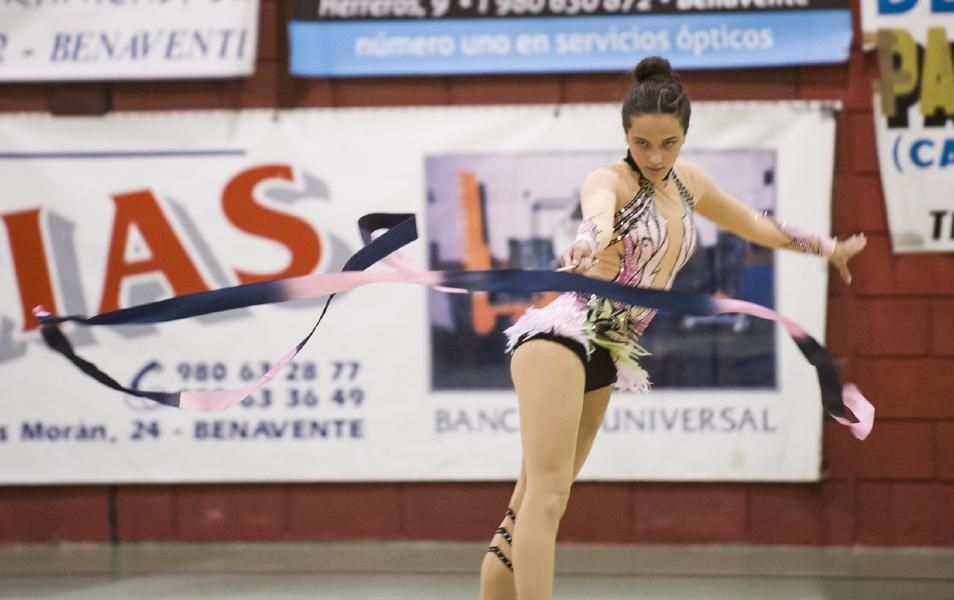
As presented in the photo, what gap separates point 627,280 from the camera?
242 centimetres

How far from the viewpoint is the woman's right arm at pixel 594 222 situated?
2096 millimetres

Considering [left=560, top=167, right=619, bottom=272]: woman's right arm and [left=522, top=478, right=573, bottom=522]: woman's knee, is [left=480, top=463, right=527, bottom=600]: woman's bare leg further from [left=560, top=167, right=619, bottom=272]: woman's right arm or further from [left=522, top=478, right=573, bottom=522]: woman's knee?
[left=560, top=167, right=619, bottom=272]: woman's right arm

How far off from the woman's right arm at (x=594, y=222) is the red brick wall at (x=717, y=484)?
5.89ft

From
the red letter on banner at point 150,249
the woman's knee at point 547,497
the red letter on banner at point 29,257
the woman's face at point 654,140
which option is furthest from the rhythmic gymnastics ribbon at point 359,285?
the red letter on banner at point 29,257

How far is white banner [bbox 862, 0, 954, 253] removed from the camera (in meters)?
3.92

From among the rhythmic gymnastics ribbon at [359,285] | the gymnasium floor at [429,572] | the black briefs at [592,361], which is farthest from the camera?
the gymnasium floor at [429,572]

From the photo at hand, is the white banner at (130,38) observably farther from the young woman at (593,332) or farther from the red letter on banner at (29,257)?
the young woman at (593,332)

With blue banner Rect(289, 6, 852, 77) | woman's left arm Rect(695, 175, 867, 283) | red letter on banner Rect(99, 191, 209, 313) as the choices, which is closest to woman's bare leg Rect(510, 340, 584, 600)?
woman's left arm Rect(695, 175, 867, 283)

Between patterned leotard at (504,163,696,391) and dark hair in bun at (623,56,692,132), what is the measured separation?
6.7 inches

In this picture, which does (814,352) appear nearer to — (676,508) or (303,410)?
(676,508)

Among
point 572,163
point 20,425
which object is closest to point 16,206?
point 20,425

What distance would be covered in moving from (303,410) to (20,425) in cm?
104

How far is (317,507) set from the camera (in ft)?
13.8

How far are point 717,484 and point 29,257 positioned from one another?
2.59 m
